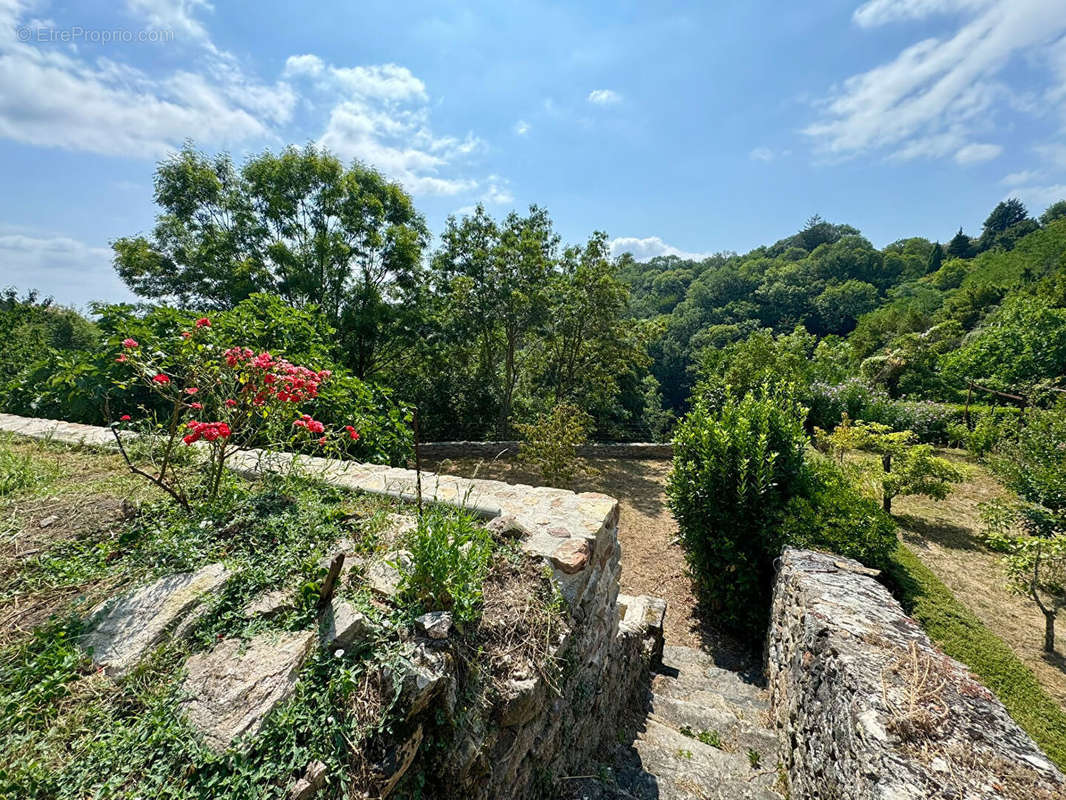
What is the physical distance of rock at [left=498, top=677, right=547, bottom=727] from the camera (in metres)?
1.88

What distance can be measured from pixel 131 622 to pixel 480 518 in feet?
5.58

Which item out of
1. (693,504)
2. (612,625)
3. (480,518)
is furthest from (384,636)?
(693,504)

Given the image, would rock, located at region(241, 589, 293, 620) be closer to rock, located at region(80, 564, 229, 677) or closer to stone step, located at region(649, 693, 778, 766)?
rock, located at region(80, 564, 229, 677)

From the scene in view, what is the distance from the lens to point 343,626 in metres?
1.68

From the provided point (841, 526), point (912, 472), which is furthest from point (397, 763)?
point (912, 472)

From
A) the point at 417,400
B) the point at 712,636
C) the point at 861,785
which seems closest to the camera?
the point at 861,785

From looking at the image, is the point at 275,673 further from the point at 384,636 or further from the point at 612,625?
the point at 612,625

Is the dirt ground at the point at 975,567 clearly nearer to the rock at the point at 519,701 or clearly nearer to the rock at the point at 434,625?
the rock at the point at 519,701

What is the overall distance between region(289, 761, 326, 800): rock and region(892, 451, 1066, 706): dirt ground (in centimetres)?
575

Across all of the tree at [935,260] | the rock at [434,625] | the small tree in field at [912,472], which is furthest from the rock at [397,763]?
the tree at [935,260]

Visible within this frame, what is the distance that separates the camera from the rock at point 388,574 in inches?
76.9

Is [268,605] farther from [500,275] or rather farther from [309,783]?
[500,275]

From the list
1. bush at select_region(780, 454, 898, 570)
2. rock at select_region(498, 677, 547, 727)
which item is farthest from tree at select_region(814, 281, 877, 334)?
rock at select_region(498, 677, 547, 727)

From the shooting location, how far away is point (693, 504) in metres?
5.04
